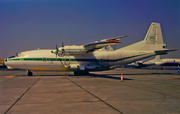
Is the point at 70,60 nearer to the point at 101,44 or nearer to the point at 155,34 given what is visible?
the point at 101,44

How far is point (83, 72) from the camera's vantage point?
26219mm

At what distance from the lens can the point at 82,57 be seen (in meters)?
25.4

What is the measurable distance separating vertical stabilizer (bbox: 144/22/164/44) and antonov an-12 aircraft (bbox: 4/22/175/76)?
0.62m

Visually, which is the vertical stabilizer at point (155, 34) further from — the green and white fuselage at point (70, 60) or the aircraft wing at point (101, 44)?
the aircraft wing at point (101, 44)

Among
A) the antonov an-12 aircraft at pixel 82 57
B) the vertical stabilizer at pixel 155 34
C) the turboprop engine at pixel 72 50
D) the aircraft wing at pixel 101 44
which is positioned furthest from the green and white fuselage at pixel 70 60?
the vertical stabilizer at pixel 155 34

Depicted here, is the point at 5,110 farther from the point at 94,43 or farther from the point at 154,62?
the point at 154,62

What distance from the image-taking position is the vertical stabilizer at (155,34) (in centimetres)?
2940

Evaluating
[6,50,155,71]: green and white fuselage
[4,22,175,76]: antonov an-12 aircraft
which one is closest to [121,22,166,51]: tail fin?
[4,22,175,76]: antonov an-12 aircraft

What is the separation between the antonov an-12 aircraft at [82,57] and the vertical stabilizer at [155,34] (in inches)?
24.4

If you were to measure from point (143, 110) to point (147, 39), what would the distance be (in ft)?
79.4

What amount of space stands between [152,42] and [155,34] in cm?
175

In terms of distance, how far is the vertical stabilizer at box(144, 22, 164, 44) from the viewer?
2940cm

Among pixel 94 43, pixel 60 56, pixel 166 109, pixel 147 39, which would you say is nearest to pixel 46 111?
pixel 166 109

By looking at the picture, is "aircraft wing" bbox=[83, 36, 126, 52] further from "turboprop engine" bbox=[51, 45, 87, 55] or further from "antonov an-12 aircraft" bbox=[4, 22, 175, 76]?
"turboprop engine" bbox=[51, 45, 87, 55]
